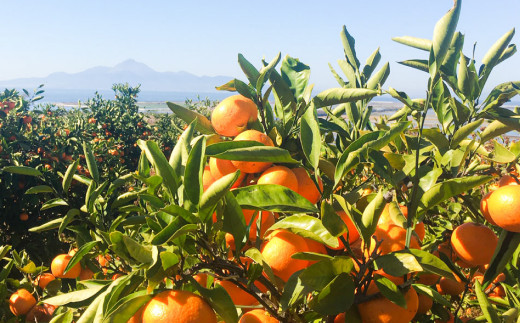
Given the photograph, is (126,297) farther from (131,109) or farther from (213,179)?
(131,109)

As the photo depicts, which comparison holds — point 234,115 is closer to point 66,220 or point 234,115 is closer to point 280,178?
point 280,178

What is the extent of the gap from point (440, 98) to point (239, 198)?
0.55m

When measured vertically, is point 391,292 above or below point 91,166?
below

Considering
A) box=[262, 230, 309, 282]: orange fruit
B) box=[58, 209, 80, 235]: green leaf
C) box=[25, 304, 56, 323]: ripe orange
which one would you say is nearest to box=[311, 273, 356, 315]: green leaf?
box=[262, 230, 309, 282]: orange fruit

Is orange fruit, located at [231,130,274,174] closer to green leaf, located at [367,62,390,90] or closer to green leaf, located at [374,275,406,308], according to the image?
green leaf, located at [374,275,406,308]

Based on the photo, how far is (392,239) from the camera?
78 cm

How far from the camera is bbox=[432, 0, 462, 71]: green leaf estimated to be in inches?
23.0

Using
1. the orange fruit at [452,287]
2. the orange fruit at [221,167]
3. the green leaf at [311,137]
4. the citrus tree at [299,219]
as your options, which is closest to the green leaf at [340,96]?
the citrus tree at [299,219]

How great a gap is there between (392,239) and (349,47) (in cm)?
59

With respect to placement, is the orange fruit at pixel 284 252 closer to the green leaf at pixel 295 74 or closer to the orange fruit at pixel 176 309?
the orange fruit at pixel 176 309

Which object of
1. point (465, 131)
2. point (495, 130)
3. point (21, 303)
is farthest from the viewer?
point (21, 303)

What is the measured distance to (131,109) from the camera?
8172mm

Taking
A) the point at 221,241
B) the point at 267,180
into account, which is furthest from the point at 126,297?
the point at 267,180

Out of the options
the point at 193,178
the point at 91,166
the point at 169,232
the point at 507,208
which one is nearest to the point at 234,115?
the point at 193,178
